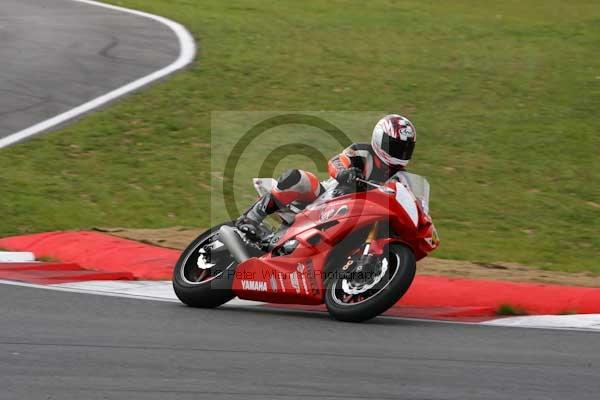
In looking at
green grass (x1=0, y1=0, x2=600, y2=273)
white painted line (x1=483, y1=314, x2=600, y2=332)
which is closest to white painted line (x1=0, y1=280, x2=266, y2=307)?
white painted line (x1=483, y1=314, x2=600, y2=332)

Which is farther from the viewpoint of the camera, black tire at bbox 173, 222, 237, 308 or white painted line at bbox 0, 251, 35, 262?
white painted line at bbox 0, 251, 35, 262

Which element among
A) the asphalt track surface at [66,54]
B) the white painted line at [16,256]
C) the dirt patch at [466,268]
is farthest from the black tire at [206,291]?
the asphalt track surface at [66,54]

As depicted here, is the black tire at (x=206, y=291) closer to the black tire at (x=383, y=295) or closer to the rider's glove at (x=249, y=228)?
the rider's glove at (x=249, y=228)

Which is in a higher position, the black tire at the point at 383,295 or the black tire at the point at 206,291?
the black tire at the point at 383,295

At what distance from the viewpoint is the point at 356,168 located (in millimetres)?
9141

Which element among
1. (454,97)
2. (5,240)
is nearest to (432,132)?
(454,97)

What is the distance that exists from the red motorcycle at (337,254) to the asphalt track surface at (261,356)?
21cm

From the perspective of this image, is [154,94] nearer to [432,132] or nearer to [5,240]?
[432,132]

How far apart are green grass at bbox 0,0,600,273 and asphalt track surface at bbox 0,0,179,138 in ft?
2.66

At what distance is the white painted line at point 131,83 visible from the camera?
17.0 metres

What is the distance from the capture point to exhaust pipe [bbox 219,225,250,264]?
9461 mm

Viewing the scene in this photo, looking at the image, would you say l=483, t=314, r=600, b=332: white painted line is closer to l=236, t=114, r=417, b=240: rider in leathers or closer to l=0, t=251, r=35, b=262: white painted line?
l=236, t=114, r=417, b=240: rider in leathers

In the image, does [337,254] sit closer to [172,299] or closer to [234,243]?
[234,243]

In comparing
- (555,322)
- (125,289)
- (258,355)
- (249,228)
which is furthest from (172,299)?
(555,322)
